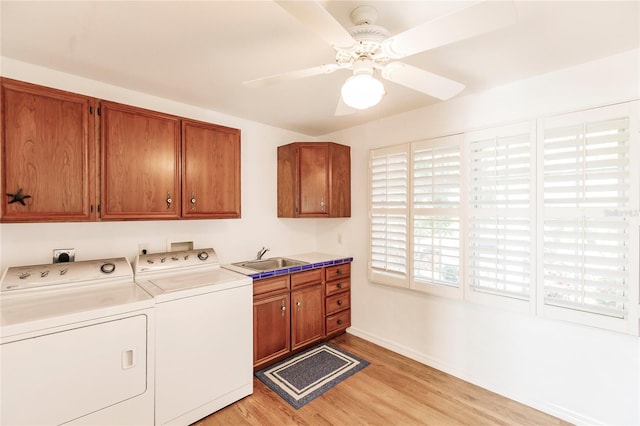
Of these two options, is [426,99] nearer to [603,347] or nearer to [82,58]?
[603,347]

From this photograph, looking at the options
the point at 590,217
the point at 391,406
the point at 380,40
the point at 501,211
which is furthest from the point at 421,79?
the point at 391,406

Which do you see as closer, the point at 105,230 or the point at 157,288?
the point at 157,288

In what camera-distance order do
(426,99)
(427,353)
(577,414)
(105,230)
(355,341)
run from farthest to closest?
1. (355,341)
2. (427,353)
3. (426,99)
4. (105,230)
5. (577,414)

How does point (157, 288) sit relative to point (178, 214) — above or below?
below

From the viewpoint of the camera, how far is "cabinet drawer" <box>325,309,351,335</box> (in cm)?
309

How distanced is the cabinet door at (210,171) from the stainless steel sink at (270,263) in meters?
0.63

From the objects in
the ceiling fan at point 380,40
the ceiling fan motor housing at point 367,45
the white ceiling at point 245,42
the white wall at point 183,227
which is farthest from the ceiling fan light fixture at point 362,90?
the white wall at point 183,227

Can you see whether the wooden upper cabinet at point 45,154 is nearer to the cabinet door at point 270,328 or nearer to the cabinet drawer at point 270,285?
the cabinet drawer at point 270,285

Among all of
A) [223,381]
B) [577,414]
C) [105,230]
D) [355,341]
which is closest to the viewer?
[577,414]

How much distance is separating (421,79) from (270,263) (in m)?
2.39

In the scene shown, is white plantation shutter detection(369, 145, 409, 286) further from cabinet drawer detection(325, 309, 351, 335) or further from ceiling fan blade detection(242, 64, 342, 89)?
ceiling fan blade detection(242, 64, 342, 89)

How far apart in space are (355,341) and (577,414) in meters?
1.80

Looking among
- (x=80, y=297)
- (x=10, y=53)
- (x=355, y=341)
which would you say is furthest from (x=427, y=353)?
(x=10, y=53)

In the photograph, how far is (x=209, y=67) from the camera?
194cm
